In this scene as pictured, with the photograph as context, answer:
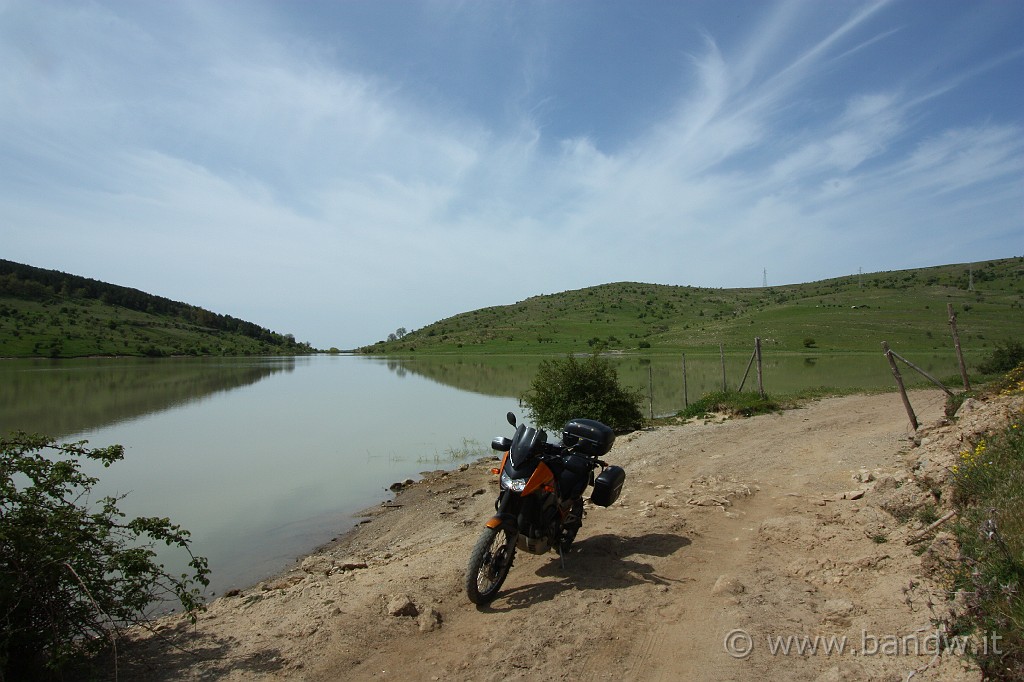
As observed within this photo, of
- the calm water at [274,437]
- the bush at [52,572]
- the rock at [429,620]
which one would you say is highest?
the bush at [52,572]

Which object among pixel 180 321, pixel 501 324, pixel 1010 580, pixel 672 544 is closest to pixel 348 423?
pixel 672 544

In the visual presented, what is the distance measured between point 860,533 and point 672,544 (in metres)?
1.88

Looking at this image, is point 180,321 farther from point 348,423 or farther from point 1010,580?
point 1010,580

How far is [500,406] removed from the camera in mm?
26453

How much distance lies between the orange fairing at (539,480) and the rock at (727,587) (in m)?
1.67

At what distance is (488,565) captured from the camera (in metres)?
5.31

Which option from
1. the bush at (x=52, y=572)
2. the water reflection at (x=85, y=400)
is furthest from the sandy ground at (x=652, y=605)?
the water reflection at (x=85, y=400)

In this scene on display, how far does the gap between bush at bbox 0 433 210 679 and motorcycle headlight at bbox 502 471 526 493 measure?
9.15 ft

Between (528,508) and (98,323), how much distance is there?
465 ft

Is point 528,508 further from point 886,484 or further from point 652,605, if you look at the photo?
point 886,484

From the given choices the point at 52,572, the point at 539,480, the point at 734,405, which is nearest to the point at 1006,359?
the point at 734,405

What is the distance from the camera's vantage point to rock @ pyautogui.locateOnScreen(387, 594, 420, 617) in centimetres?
496

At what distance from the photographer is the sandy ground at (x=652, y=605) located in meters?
3.99

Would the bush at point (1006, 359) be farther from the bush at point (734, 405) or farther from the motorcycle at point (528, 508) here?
the motorcycle at point (528, 508)
